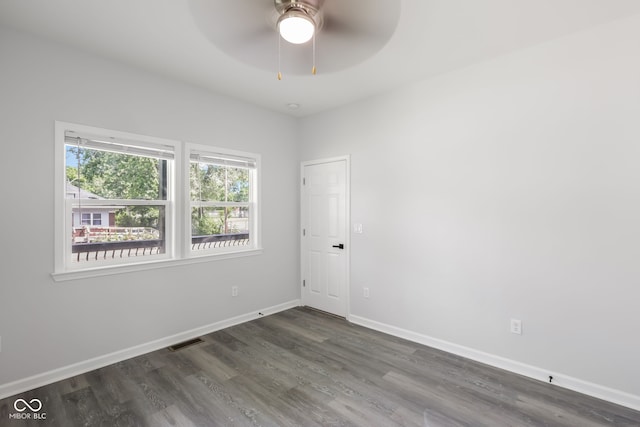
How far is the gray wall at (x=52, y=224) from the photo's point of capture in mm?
2279

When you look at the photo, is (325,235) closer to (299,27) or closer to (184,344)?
(184,344)

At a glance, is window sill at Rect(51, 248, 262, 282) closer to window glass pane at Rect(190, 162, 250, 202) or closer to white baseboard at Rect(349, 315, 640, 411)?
window glass pane at Rect(190, 162, 250, 202)

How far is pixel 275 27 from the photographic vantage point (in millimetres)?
1326

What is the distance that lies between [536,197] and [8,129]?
158 inches

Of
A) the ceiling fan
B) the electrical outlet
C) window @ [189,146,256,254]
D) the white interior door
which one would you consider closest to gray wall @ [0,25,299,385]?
window @ [189,146,256,254]

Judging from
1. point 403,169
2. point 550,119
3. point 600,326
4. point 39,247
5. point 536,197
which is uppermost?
point 550,119

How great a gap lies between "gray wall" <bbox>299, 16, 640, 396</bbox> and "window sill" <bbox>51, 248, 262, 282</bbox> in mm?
1721

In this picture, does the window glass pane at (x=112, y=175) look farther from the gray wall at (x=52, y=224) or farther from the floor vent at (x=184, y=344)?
the floor vent at (x=184, y=344)

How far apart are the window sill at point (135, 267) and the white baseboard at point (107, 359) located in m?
0.70

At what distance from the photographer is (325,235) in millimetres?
4062

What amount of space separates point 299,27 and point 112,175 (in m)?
2.43

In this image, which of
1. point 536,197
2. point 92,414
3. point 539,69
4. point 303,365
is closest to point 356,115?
point 539,69

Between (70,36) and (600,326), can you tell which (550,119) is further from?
(70,36)

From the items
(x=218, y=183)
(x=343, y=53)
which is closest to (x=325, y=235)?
(x=218, y=183)
